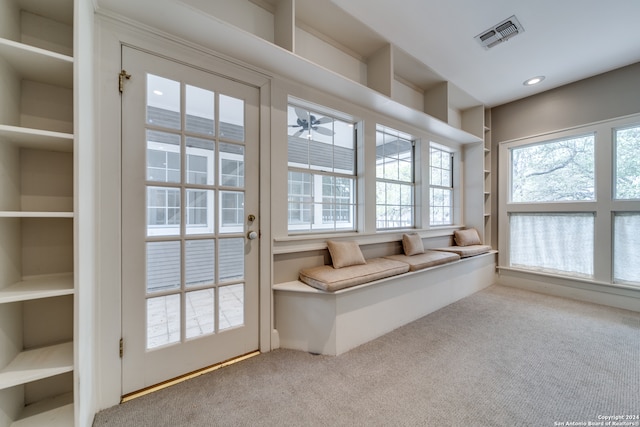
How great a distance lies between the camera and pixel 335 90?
2195mm

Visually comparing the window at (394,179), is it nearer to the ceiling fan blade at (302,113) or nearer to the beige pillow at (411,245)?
the beige pillow at (411,245)

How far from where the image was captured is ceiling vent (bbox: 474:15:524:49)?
82.4 inches

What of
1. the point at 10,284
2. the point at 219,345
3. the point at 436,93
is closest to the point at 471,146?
the point at 436,93

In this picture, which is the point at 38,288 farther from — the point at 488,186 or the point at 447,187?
the point at 488,186

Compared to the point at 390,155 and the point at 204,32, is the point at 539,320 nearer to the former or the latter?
the point at 390,155

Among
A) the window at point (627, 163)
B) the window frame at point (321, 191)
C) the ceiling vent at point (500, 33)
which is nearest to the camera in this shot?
the ceiling vent at point (500, 33)

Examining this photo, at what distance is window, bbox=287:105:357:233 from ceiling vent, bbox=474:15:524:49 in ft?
4.82

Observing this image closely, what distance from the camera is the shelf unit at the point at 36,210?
3.41ft

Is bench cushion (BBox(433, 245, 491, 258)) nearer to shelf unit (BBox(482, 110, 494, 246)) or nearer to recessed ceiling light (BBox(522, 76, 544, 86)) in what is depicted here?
shelf unit (BBox(482, 110, 494, 246))

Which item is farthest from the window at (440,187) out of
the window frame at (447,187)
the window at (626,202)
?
the window at (626,202)

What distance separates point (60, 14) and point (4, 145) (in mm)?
737

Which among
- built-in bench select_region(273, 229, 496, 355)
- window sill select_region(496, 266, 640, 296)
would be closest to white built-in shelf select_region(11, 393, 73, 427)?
built-in bench select_region(273, 229, 496, 355)

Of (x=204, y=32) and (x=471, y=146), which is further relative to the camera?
(x=471, y=146)

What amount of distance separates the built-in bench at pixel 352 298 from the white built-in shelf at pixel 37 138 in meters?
1.51
